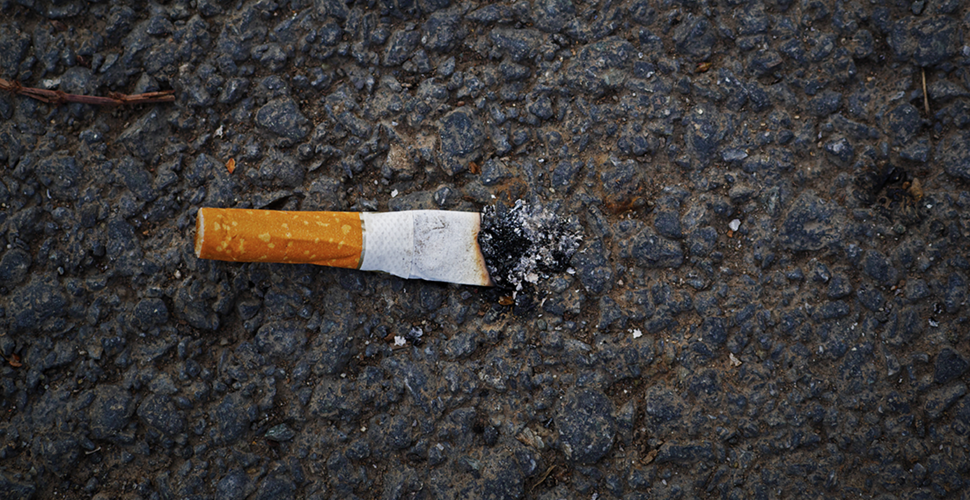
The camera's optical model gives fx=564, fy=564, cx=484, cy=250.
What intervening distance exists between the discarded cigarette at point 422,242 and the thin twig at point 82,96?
65cm

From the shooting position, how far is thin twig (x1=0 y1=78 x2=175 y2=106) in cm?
205

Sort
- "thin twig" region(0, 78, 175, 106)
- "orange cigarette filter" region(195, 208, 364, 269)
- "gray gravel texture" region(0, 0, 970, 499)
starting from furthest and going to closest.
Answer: "thin twig" region(0, 78, 175, 106) < "gray gravel texture" region(0, 0, 970, 499) < "orange cigarette filter" region(195, 208, 364, 269)

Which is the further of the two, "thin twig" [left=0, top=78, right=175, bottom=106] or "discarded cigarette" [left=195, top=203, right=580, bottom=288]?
"thin twig" [left=0, top=78, right=175, bottom=106]

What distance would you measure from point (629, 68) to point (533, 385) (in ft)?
3.79

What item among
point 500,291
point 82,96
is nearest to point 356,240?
point 500,291

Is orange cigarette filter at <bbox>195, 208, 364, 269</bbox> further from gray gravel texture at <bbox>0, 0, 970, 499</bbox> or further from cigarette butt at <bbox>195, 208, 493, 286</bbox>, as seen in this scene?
gray gravel texture at <bbox>0, 0, 970, 499</bbox>

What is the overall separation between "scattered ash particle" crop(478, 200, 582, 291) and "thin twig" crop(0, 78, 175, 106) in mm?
1281

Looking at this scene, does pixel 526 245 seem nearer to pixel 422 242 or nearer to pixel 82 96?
pixel 422 242

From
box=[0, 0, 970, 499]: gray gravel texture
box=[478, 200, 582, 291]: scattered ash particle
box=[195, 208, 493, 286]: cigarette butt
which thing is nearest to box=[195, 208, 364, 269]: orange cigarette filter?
box=[195, 208, 493, 286]: cigarette butt

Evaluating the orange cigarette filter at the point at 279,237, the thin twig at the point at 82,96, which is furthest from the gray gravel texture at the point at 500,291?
the orange cigarette filter at the point at 279,237

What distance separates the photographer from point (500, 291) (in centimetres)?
196

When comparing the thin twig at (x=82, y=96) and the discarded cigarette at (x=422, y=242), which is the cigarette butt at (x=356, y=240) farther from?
the thin twig at (x=82, y=96)

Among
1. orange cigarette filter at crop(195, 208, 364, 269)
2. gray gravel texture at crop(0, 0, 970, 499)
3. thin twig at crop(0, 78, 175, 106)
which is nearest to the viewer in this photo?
orange cigarette filter at crop(195, 208, 364, 269)

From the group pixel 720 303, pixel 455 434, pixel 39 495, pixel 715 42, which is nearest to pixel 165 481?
pixel 39 495
